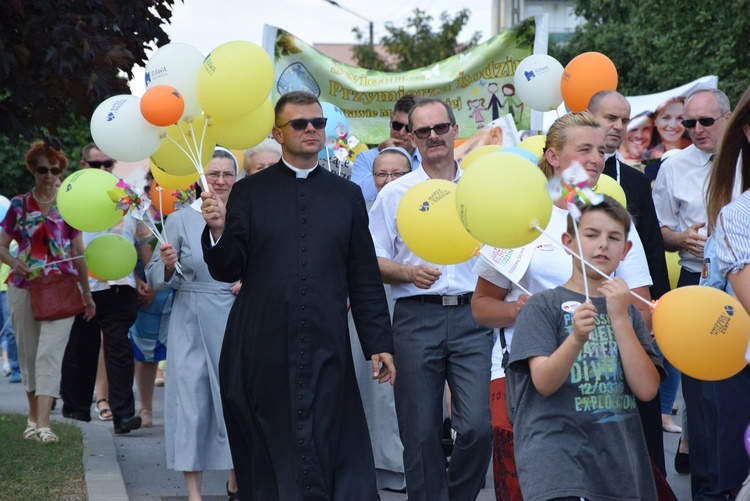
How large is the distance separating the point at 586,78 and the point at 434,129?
4.32ft

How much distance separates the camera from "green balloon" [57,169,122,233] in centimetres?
753

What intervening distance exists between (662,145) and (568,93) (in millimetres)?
6664

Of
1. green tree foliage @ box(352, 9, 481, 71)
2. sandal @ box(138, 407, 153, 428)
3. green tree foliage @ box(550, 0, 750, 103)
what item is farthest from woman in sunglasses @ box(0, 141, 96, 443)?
green tree foliage @ box(352, 9, 481, 71)

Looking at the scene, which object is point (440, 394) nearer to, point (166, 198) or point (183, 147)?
point (183, 147)

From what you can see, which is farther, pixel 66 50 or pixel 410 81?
pixel 410 81

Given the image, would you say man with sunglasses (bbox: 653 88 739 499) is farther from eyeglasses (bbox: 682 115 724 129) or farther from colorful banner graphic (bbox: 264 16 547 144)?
colorful banner graphic (bbox: 264 16 547 144)

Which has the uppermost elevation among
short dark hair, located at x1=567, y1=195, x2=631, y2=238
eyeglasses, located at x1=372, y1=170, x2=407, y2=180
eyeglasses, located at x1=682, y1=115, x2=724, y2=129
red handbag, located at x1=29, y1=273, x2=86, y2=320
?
eyeglasses, located at x1=682, y1=115, x2=724, y2=129

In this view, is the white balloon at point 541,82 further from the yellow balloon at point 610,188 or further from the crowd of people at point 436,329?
the yellow balloon at point 610,188

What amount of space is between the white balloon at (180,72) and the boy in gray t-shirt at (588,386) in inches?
89.3

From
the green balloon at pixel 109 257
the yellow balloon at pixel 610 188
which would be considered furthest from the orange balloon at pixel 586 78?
the green balloon at pixel 109 257

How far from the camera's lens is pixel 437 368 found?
6633mm

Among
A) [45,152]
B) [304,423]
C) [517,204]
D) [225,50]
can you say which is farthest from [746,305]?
[45,152]

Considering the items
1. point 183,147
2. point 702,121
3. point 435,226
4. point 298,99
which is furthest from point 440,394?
point 702,121

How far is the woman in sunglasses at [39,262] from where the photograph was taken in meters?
9.64
